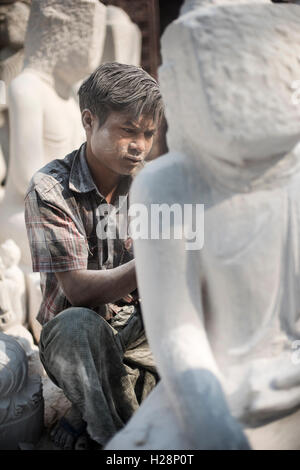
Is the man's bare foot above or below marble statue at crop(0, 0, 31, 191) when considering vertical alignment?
below

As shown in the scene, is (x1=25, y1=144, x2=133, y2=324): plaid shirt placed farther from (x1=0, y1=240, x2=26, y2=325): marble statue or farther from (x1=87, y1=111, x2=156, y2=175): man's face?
(x1=0, y1=240, x2=26, y2=325): marble statue

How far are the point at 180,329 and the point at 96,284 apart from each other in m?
0.57

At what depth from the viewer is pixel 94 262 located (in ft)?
6.09

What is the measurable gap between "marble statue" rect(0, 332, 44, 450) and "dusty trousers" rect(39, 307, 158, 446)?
0.16 meters

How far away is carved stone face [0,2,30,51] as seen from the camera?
3.84 metres

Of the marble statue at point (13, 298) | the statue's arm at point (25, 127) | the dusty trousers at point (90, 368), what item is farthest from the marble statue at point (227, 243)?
the statue's arm at point (25, 127)

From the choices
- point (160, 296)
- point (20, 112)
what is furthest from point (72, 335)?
point (20, 112)

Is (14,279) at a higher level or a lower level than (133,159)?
lower

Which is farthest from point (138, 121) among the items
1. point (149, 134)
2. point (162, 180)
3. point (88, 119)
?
point (162, 180)

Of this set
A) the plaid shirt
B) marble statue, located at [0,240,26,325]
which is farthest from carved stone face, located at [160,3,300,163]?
marble statue, located at [0,240,26,325]

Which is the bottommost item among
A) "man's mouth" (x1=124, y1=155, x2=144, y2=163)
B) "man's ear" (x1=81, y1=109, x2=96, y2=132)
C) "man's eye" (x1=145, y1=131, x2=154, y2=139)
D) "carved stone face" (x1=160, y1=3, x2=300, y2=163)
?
"man's mouth" (x1=124, y1=155, x2=144, y2=163)

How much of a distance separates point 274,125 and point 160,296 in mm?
409

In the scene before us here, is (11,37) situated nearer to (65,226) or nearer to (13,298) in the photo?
(13,298)
